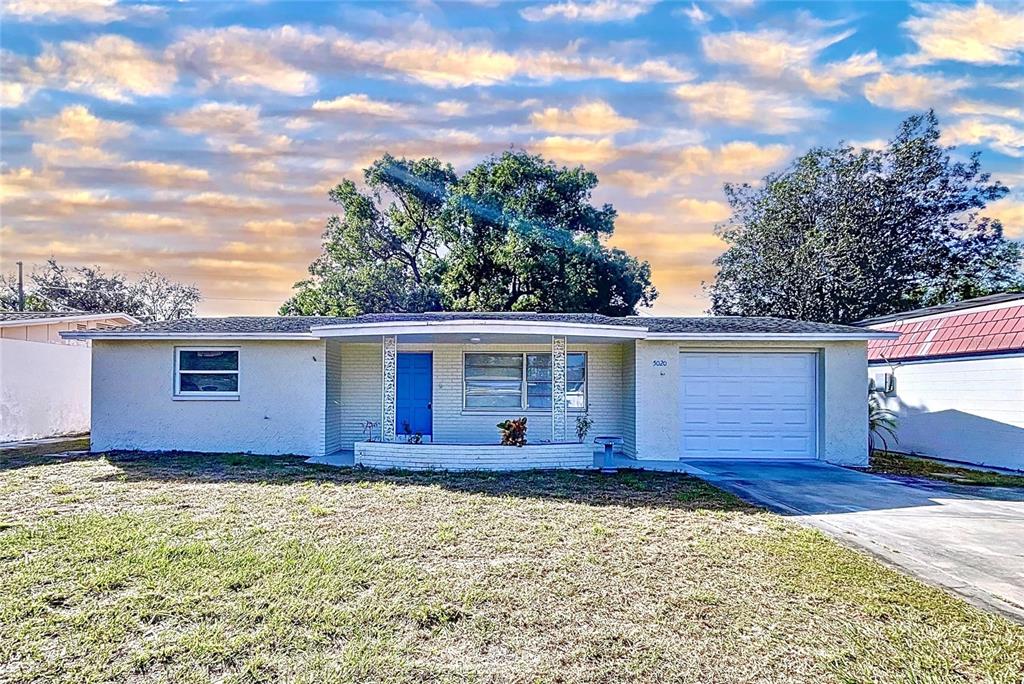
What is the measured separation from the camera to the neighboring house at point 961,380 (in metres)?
11.5

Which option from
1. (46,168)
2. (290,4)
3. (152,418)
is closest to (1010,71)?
(290,4)

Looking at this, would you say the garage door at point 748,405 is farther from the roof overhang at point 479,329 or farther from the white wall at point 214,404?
the white wall at point 214,404

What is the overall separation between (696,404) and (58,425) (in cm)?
1655

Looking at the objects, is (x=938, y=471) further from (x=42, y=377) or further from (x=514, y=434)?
(x=42, y=377)

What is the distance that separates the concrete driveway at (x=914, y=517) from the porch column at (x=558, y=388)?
8.45 ft

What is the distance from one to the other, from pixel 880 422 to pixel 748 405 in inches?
198

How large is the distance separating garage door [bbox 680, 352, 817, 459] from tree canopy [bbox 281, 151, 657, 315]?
10915 mm

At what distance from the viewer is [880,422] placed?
48.4 feet

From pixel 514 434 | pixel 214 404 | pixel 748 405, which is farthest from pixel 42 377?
pixel 748 405

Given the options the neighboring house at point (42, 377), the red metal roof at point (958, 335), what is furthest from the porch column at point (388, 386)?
the red metal roof at point (958, 335)

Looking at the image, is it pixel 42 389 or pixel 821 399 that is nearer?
pixel 821 399

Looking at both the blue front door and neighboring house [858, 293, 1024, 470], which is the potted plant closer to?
the blue front door

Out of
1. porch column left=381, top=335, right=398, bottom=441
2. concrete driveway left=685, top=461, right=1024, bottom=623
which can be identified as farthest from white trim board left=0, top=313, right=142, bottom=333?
concrete driveway left=685, top=461, right=1024, bottom=623

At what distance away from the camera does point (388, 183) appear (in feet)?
87.9
